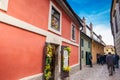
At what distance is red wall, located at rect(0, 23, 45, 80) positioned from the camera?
4000mm

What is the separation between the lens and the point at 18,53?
4609mm

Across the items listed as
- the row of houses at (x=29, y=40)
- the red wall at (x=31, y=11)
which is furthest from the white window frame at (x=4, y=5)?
the red wall at (x=31, y=11)

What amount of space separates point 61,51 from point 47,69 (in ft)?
7.42

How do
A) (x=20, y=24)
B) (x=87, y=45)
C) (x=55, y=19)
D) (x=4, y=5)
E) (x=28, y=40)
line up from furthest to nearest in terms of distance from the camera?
1. (x=87, y=45)
2. (x=55, y=19)
3. (x=28, y=40)
4. (x=20, y=24)
5. (x=4, y=5)

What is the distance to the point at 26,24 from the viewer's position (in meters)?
5.09

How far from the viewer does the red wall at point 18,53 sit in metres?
4.00

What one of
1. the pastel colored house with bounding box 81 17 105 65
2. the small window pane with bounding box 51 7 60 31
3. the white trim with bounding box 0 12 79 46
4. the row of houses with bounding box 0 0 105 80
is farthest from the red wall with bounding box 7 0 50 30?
the pastel colored house with bounding box 81 17 105 65

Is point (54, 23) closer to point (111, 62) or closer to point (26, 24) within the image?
point (26, 24)

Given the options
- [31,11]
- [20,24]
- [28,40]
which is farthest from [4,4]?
[28,40]

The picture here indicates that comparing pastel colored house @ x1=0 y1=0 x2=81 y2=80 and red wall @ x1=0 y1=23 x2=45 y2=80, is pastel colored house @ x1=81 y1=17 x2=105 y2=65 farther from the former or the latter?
red wall @ x1=0 y1=23 x2=45 y2=80

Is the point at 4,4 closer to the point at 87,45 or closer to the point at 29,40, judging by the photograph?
the point at 29,40

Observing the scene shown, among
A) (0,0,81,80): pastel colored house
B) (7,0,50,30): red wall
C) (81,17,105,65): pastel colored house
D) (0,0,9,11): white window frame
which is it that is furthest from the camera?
(81,17,105,65): pastel colored house

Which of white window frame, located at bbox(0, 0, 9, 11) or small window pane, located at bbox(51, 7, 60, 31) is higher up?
small window pane, located at bbox(51, 7, 60, 31)

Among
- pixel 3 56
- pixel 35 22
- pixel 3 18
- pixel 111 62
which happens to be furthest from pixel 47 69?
pixel 111 62
